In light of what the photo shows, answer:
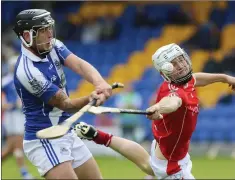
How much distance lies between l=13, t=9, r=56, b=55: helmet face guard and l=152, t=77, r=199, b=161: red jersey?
3.90ft

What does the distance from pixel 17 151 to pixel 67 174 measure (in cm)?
489

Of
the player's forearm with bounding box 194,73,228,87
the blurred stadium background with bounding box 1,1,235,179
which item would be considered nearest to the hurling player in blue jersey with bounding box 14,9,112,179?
the player's forearm with bounding box 194,73,228,87

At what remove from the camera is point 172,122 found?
7055 mm

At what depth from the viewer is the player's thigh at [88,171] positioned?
6934 millimetres

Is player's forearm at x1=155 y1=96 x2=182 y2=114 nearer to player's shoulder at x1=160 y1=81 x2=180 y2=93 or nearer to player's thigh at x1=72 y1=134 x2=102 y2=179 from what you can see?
player's shoulder at x1=160 y1=81 x2=180 y2=93

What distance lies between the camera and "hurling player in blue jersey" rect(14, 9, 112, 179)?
6.57 m

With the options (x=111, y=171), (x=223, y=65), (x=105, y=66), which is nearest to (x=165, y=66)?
(x=111, y=171)

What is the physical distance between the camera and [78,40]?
2006 centimetres

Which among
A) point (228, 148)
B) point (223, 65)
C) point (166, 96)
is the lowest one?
point (228, 148)

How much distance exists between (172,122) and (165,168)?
501mm

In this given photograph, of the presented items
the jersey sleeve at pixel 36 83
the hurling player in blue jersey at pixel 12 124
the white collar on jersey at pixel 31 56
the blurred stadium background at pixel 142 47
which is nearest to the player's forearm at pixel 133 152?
the jersey sleeve at pixel 36 83

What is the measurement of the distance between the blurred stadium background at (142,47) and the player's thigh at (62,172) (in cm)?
806

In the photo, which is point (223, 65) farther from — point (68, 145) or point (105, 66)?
point (68, 145)

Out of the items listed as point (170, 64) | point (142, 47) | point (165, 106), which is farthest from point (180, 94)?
point (142, 47)
